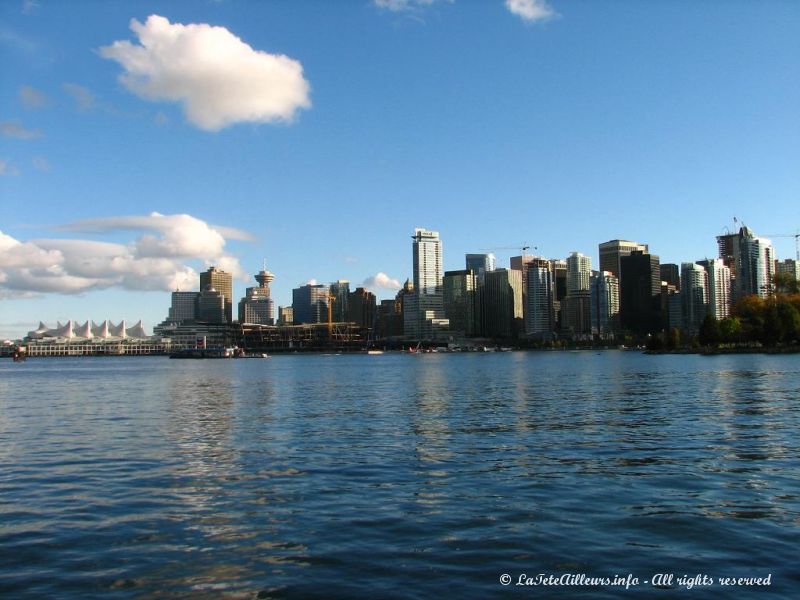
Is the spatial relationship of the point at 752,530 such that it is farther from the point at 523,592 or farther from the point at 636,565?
the point at 523,592

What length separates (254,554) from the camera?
1850 centimetres

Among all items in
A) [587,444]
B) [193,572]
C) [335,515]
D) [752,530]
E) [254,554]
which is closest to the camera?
[193,572]

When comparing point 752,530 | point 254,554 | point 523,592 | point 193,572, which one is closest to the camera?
point 523,592

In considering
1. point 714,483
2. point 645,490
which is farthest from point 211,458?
point 714,483

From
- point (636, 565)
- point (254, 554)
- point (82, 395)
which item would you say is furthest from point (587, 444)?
point (82, 395)

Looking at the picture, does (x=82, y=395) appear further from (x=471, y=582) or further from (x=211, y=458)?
(x=471, y=582)

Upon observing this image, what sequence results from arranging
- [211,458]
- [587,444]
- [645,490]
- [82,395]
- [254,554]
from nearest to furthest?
[254,554] < [645,490] < [211,458] < [587,444] < [82,395]

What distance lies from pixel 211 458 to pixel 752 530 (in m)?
23.2

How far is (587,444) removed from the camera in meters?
36.9

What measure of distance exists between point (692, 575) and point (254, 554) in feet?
34.6

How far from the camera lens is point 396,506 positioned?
76.2ft

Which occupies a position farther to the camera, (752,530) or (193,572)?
(752,530)

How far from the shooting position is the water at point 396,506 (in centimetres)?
1673

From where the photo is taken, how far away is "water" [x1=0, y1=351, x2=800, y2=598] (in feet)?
54.9
